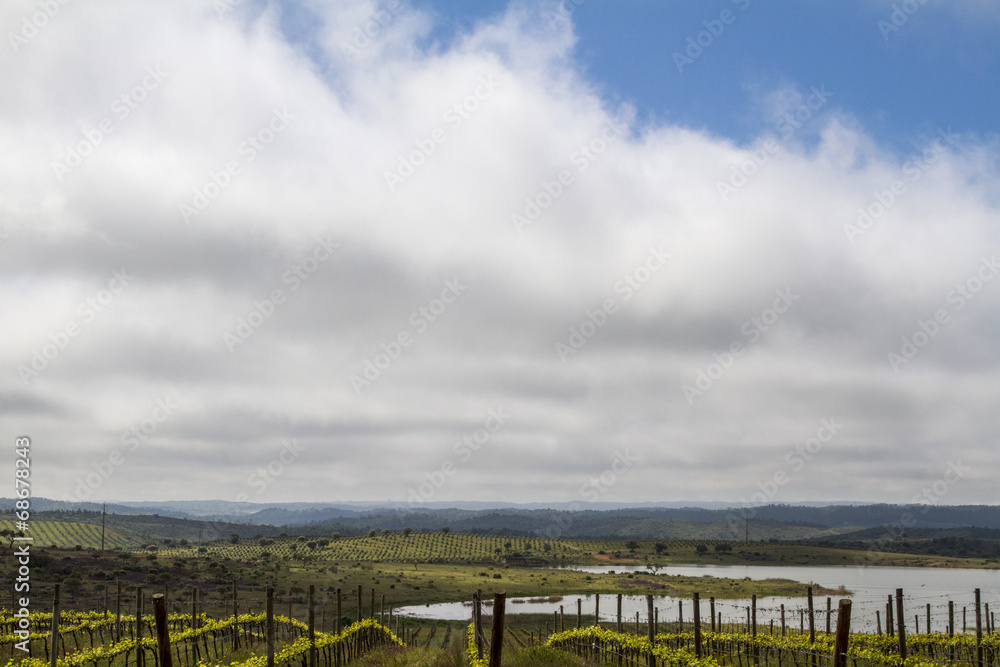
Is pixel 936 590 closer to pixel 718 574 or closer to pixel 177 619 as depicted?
pixel 718 574

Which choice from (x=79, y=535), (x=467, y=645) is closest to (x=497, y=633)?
(x=467, y=645)

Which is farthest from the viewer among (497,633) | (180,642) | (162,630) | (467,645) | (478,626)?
(180,642)

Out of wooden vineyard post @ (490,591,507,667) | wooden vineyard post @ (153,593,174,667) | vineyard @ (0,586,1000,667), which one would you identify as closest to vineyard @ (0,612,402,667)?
vineyard @ (0,586,1000,667)

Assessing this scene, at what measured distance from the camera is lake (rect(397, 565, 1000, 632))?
5750 cm

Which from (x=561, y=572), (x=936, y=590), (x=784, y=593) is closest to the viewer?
(x=784, y=593)

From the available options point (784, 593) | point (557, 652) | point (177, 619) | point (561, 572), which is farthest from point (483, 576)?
point (557, 652)

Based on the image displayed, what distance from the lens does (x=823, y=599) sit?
72.2 m

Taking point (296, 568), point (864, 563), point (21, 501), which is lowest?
point (864, 563)

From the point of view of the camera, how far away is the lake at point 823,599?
57.5m

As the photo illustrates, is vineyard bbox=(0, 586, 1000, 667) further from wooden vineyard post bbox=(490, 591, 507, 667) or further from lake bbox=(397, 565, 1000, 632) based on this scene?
wooden vineyard post bbox=(490, 591, 507, 667)

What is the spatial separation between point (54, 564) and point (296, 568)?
2817 cm

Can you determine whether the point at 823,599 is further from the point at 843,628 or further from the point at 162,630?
the point at 162,630

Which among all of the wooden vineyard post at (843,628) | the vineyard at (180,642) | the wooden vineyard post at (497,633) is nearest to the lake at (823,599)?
the vineyard at (180,642)

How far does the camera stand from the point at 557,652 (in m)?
23.8
